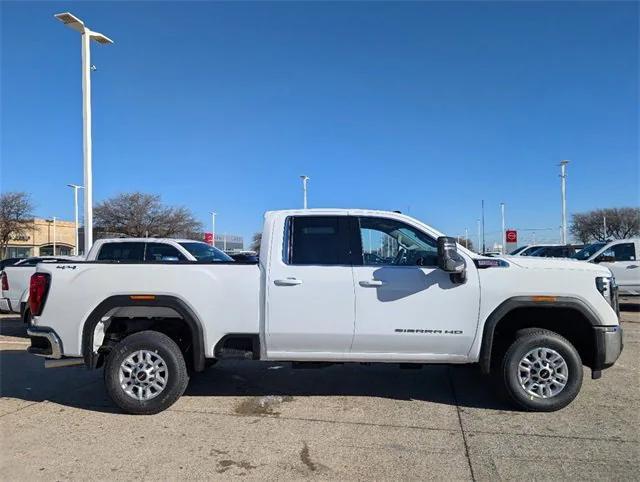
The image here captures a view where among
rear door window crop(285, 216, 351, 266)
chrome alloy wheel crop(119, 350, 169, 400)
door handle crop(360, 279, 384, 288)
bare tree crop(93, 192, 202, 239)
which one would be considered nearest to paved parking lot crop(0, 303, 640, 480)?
chrome alloy wheel crop(119, 350, 169, 400)

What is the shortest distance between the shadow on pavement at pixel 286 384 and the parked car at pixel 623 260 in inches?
364

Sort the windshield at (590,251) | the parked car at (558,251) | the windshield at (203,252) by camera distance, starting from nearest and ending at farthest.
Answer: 1. the windshield at (203,252)
2. the windshield at (590,251)
3. the parked car at (558,251)

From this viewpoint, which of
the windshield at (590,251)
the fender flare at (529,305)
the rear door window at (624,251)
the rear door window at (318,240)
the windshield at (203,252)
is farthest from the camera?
the windshield at (590,251)

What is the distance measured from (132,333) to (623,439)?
Result: 15.9 feet

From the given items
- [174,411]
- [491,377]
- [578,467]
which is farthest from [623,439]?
[174,411]

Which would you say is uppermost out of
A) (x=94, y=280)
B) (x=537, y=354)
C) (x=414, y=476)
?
(x=94, y=280)

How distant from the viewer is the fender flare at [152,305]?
5.53 meters

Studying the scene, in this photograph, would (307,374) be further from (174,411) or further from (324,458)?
(324,458)

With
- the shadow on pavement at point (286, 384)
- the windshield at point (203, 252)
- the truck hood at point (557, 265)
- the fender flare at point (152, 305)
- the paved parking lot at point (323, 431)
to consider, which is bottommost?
the paved parking lot at point (323, 431)

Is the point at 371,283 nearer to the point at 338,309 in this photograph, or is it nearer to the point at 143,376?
the point at 338,309

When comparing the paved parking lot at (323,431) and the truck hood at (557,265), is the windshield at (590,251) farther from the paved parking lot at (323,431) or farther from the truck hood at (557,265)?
the truck hood at (557,265)

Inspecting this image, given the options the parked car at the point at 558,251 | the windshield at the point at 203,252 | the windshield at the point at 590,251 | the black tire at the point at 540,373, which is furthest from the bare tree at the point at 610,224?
the black tire at the point at 540,373

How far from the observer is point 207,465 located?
172 inches

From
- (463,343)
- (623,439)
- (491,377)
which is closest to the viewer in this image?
(623,439)
